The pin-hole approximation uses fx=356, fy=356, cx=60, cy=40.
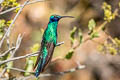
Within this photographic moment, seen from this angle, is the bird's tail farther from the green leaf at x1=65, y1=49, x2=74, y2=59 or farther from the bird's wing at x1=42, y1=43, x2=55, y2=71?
the green leaf at x1=65, y1=49, x2=74, y2=59

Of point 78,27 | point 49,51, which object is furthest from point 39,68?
point 78,27

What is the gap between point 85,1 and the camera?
7.38 m

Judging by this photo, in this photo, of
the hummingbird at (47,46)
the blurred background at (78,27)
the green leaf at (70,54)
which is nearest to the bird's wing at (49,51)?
the hummingbird at (47,46)

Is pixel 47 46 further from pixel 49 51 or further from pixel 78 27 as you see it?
pixel 78 27

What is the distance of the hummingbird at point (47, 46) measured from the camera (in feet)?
7.47

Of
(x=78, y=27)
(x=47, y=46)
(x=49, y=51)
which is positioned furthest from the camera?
(x=78, y=27)

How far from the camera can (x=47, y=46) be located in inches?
99.2

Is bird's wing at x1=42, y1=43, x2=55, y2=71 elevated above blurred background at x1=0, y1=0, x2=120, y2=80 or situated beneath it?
elevated above

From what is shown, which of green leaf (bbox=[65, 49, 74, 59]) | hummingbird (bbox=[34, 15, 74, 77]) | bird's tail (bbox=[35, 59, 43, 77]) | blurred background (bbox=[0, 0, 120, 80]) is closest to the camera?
bird's tail (bbox=[35, 59, 43, 77])

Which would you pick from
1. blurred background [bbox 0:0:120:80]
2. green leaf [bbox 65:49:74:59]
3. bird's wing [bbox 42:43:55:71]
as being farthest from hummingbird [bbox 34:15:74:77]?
blurred background [bbox 0:0:120:80]

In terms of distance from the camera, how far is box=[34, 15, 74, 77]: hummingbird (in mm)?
2278

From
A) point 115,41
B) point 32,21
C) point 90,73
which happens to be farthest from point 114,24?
point 115,41

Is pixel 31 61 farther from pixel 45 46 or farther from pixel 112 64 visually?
pixel 112 64

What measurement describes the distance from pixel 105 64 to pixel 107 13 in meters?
5.60
